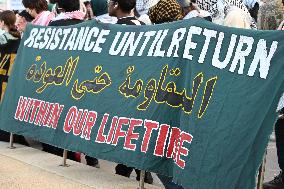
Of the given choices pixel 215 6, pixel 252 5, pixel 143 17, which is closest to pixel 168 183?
pixel 215 6

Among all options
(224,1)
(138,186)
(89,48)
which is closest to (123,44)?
(89,48)

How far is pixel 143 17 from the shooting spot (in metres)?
7.40

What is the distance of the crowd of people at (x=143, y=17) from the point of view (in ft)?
15.4

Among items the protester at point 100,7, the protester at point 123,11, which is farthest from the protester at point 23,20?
the protester at point 123,11

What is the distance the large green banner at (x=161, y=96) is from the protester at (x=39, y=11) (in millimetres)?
911

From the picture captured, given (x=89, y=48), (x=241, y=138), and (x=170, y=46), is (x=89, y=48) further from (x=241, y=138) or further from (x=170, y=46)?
(x=241, y=138)

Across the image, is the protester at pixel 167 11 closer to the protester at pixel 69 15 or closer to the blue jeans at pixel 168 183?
the blue jeans at pixel 168 183

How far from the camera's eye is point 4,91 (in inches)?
259

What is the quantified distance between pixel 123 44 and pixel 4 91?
8.14 ft

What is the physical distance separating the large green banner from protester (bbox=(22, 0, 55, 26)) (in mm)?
911

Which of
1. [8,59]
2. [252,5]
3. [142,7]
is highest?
[252,5]

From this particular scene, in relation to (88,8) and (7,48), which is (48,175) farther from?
(88,8)

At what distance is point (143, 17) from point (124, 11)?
6.06 feet

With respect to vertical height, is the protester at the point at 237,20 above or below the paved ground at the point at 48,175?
above
